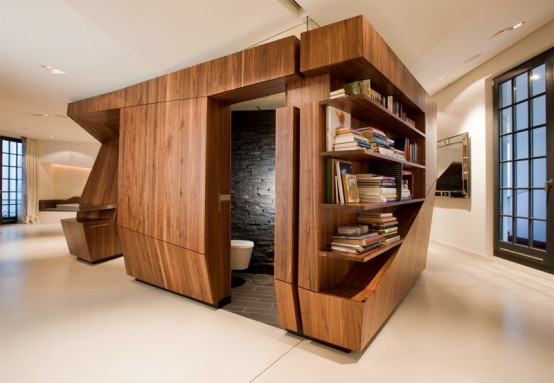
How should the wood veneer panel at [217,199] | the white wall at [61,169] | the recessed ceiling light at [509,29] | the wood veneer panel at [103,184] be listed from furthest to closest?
the white wall at [61,169] → the wood veneer panel at [103,184] → the recessed ceiling light at [509,29] → the wood veneer panel at [217,199]

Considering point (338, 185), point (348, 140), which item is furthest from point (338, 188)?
point (348, 140)

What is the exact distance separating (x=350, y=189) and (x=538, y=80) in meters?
3.70

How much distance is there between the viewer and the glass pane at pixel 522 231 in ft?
12.6

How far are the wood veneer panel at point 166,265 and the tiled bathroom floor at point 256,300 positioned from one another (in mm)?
282

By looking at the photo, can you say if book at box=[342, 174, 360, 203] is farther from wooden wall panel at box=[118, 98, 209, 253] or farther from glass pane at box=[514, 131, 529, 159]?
glass pane at box=[514, 131, 529, 159]

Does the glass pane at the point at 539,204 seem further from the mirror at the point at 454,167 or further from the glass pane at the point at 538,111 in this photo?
the mirror at the point at 454,167

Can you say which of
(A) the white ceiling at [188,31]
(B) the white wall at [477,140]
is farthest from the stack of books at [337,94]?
(B) the white wall at [477,140]

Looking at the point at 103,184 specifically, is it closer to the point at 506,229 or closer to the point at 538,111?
the point at 506,229

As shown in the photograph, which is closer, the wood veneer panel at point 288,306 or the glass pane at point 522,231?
the wood veneer panel at point 288,306

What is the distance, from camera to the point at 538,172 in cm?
367

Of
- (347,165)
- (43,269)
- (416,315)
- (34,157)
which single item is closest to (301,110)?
(347,165)

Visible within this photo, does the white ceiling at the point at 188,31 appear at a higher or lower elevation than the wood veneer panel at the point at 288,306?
higher

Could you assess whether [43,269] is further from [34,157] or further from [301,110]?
[34,157]

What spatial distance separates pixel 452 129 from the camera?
524 cm
